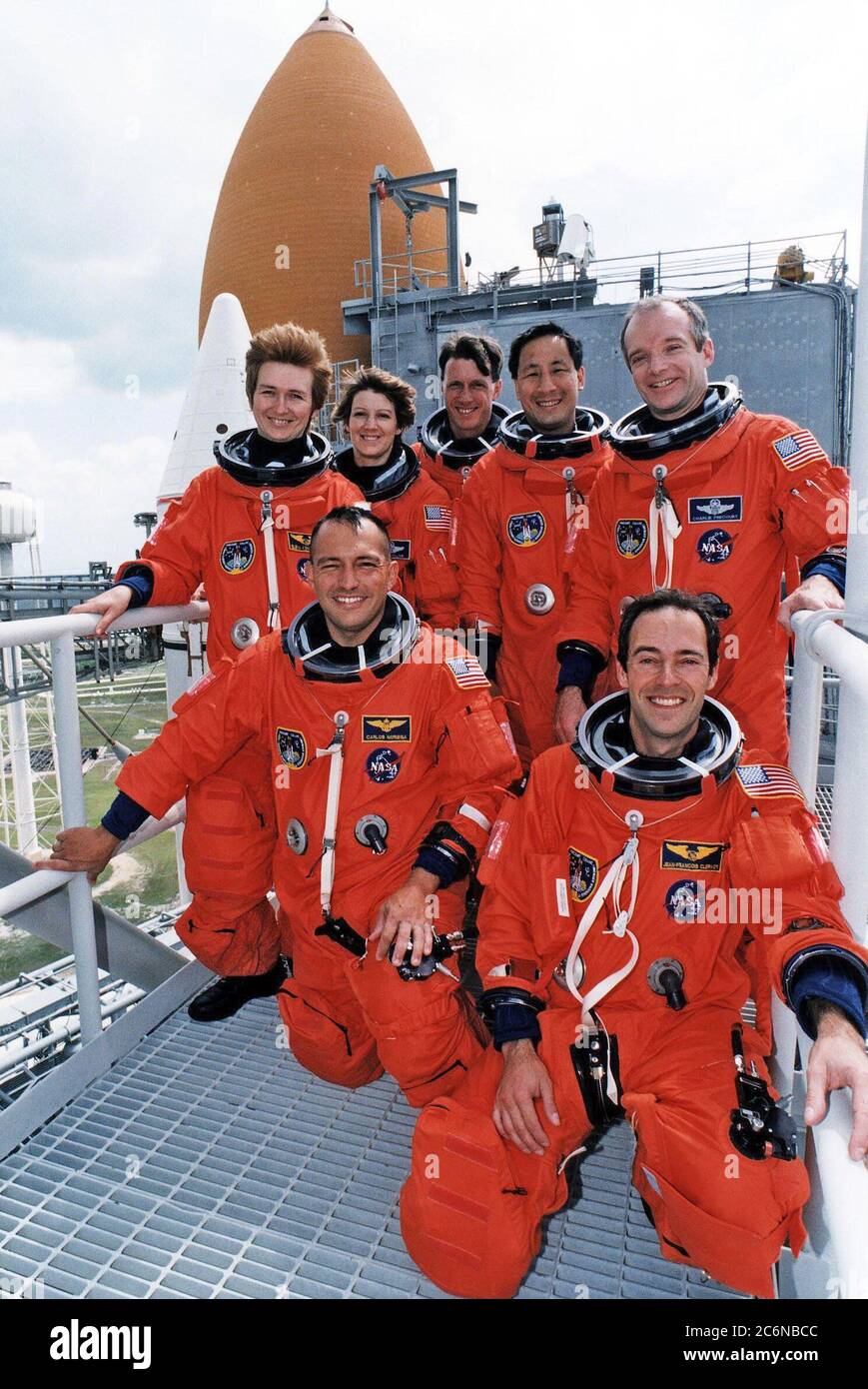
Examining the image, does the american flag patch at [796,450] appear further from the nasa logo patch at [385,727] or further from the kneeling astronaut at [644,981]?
the nasa logo patch at [385,727]

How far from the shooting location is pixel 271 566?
2.99 meters

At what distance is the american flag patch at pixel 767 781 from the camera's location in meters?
1.84

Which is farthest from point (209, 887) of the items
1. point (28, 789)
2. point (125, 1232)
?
point (28, 789)

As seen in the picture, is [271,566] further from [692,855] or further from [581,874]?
[692,855]

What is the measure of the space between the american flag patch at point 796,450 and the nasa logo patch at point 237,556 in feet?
5.75

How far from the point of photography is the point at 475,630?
3.30 metres

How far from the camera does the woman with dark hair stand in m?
3.47

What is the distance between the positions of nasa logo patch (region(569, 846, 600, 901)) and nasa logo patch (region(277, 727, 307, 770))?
0.83 meters

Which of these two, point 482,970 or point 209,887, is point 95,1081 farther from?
point 482,970

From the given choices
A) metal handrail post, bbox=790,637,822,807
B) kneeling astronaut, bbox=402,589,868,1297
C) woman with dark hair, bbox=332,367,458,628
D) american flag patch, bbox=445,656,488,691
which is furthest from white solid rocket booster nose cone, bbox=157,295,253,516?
metal handrail post, bbox=790,637,822,807

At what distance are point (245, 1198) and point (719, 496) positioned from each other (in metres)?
2.31

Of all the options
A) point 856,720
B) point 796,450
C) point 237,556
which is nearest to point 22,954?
point 237,556
